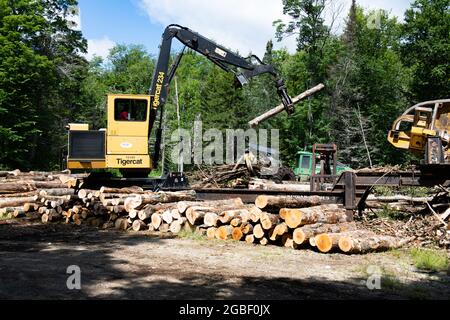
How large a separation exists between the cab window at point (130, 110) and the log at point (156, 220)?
4629mm

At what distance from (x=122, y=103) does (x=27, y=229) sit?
503cm

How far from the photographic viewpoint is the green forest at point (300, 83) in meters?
34.6

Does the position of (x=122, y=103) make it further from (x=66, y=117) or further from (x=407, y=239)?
(x=66, y=117)

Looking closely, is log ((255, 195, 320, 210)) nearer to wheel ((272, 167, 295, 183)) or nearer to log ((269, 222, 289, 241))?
log ((269, 222, 289, 241))

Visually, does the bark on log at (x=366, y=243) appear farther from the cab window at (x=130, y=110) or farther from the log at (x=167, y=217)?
the cab window at (x=130, y=110)

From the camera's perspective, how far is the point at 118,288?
561cm

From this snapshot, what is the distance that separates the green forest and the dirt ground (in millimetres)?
26969

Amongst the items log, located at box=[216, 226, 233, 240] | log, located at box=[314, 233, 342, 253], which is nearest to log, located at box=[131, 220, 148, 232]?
log, located at box=[216, 226, 233, 240]

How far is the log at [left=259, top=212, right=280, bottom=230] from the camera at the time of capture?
907 cm

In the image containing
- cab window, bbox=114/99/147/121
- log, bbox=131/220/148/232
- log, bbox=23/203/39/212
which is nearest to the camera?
log, bbox=131/220/148/232

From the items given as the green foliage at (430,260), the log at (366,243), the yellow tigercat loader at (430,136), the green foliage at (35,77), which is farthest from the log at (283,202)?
the green foliage at (35,77)

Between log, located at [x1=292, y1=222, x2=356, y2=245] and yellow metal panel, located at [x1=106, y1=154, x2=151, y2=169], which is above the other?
yellow metal panel, located at [x1=106, y1=154, x2=151, y2=169]

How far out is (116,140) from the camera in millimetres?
14570

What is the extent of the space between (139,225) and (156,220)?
1.62 ft
